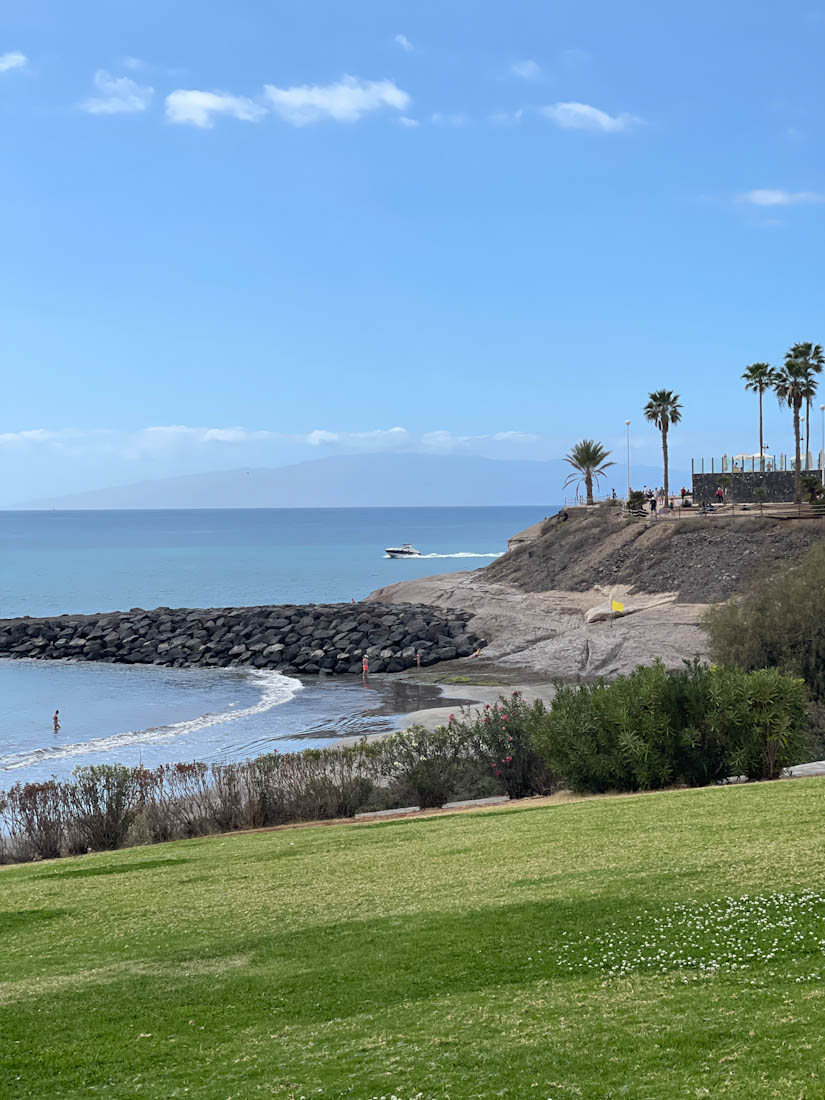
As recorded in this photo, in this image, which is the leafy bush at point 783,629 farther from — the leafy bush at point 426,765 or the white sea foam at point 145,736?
the white sea foam at point 145,736

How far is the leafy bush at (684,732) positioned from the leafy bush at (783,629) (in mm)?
7803

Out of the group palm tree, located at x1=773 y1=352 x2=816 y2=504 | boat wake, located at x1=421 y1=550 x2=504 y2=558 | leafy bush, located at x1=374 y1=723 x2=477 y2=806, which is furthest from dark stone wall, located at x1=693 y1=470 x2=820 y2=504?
boat wake, located at x1=421 y1=550 x2=504 y2=558

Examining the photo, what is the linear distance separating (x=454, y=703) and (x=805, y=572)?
1678cm

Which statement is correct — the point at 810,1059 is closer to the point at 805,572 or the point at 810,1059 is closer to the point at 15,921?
the point at 15,921

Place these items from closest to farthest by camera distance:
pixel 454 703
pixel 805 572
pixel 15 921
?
1. pixel 15 921
2. pixel 805 572
3. pixel 454 703

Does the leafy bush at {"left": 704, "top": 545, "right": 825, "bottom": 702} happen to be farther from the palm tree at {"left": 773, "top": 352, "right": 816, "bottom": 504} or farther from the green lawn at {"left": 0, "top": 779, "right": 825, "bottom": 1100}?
the palm tree at {"left": 773, "top": 352, "right": 816, "bottom": 504}

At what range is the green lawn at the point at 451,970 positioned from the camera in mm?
6512

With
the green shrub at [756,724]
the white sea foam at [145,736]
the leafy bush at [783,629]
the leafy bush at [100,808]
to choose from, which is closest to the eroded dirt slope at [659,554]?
the white sea foam at [145,736]

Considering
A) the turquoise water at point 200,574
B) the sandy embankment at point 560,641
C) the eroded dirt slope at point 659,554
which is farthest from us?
the turquoise water at point 200,574

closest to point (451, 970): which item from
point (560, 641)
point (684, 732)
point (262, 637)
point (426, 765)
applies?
point (684, 732)

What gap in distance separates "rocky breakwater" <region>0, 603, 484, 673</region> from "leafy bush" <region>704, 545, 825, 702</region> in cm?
2674

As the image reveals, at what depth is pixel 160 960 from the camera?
9.88 m

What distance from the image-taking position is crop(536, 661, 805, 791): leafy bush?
18.7 metres

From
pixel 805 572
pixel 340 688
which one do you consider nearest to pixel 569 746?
pixel 805 572
